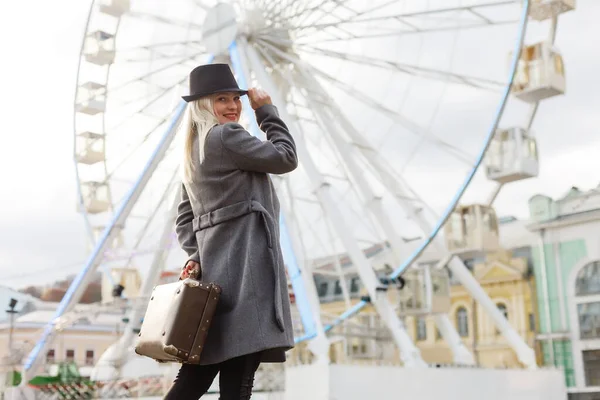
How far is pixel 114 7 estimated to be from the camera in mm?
15148

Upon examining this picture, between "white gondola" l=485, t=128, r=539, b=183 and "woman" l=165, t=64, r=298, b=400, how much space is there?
10679 mm

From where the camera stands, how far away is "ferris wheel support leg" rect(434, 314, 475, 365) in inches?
602

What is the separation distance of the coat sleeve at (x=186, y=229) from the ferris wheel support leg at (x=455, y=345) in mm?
12946

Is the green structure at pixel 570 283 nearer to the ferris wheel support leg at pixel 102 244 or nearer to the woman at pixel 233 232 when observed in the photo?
the ferris wheel support leg at pixel 102 244

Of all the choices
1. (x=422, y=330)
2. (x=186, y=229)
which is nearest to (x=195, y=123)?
(x=186, y=229)

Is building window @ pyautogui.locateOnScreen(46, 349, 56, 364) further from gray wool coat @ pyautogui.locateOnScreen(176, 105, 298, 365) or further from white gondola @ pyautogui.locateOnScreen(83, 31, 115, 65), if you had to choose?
gray wool coat @ pyautogui.locateOnScreen(176, 105, 298, 365)

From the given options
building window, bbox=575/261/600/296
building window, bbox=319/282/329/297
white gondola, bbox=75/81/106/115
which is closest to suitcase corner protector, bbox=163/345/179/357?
white gondola, bbox=75/81/106/115

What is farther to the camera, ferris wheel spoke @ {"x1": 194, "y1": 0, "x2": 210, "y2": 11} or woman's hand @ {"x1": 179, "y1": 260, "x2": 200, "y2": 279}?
ferris wheel spoke @ {"x1": 194, "y1": 0, "x2": 210, "y2": 11}

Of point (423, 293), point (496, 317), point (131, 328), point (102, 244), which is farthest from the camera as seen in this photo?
point (131, 328)

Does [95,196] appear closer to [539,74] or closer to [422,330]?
[539,74]

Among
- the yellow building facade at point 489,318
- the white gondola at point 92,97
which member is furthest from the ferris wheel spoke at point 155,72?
the yellow building facade at point 489,318

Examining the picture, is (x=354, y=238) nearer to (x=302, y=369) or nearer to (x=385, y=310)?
(x=385, y=310)

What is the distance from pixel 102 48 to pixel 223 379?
13.7m

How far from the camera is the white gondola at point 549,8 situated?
541 inches
